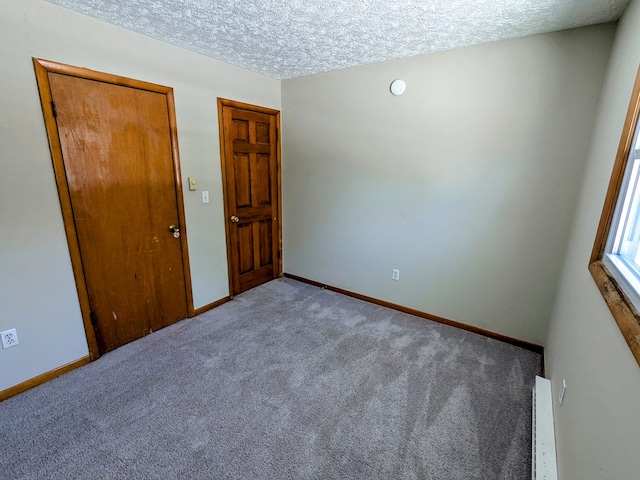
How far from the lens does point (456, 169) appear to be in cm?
251

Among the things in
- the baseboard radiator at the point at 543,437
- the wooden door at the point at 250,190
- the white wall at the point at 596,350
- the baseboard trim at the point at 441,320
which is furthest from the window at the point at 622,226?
the wooden door at the point at 250,190

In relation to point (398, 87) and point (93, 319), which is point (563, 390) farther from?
point (93, 319)

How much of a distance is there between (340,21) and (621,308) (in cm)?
215

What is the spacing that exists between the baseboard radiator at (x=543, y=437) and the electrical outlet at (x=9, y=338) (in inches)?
118

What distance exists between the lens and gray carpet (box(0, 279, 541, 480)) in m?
1.46

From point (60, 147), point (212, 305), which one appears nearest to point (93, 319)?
point (212, 305)

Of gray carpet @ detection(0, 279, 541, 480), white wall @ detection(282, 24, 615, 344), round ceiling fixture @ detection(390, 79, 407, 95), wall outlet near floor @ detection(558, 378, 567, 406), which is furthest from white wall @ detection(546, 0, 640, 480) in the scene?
round ceiling fixture @ detection(390, 79, 407, 95)

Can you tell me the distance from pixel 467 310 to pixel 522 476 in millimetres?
1424

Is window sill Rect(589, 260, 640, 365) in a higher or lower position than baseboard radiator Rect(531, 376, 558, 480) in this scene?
higher

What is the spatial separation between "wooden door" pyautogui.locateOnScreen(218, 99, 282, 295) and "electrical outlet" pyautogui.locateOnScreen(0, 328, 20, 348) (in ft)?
5.55

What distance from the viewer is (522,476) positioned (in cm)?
142

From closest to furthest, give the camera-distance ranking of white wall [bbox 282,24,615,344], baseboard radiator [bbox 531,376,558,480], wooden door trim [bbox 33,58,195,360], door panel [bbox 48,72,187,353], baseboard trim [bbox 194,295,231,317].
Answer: baseboard radiator [bbox 531,376,558,480], wooden door trim [bbox 33,58,195,360], door panel [bbox 48,72,187,353], white wall [bbox 282,24,615,344], baseboard trim [bbox 194,295,231,317]

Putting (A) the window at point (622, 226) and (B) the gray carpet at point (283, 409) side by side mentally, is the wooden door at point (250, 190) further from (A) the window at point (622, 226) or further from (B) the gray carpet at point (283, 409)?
(A) the window at point (622, 226)

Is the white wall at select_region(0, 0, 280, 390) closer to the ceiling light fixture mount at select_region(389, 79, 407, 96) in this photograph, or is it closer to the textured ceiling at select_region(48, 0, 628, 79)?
the textured ceiling at select_region(48, 0, 628, 79)
